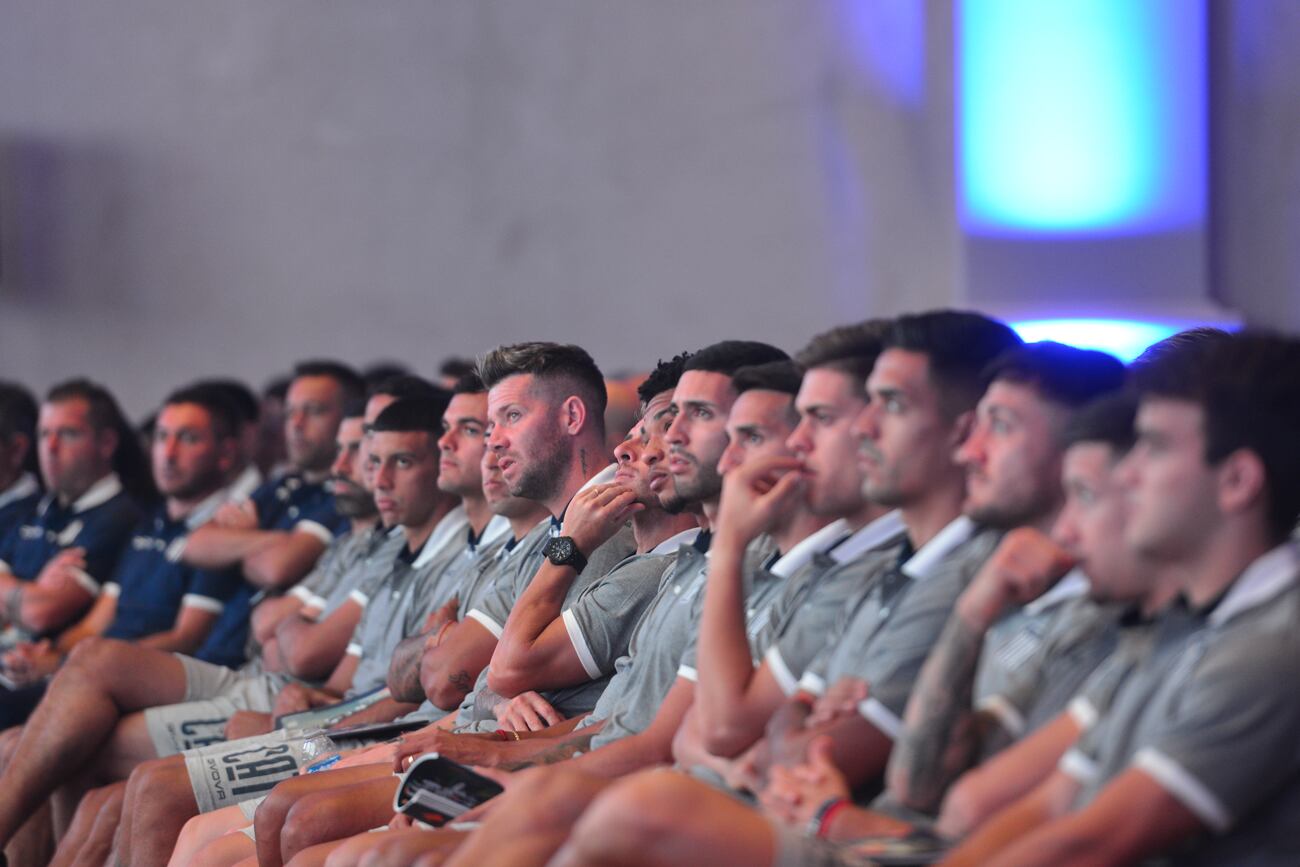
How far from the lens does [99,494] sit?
21.0 ft

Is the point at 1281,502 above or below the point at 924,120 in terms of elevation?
below

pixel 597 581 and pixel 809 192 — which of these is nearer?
pixel 597 581

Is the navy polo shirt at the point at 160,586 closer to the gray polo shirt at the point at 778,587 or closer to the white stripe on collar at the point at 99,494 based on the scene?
the white stripe on collar at the point at 99,494

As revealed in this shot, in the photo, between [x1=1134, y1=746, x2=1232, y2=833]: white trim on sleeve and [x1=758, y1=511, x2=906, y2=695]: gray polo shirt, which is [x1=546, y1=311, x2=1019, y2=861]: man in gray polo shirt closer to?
[x1=758, y1=511, x2=906, y2=695]: gray polo shirt

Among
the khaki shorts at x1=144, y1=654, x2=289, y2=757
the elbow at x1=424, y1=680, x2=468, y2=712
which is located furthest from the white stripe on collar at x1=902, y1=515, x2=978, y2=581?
the khaki shorts at x1=144, y1=654, x2=289, y2=757

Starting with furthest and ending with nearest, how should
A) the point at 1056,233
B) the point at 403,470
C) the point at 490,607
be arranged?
the point at 1056,233, the point at 403,470, the point at 490,607

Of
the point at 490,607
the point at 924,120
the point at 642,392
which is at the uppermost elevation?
the point at 924,120

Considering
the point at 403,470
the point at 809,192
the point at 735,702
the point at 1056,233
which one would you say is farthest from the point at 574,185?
the point at 735,702

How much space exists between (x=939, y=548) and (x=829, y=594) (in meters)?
0.27

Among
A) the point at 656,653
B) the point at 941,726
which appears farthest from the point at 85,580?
the point at 941,726

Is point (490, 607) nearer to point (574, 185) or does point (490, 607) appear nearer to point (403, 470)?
point (403, 470)

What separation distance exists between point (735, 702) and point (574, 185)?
552 centimetres

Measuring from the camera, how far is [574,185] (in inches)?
314

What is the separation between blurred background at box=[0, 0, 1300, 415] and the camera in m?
5.85
